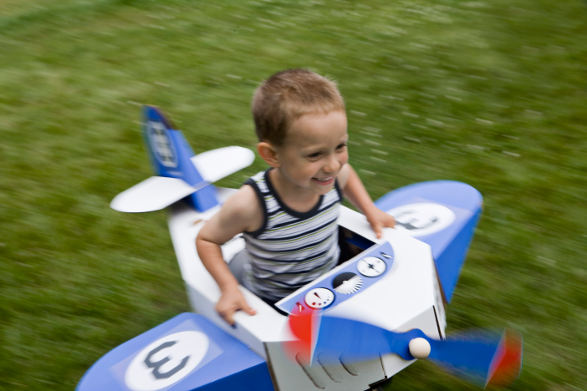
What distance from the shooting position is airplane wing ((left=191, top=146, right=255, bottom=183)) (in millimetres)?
2389

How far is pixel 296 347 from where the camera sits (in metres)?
1.68

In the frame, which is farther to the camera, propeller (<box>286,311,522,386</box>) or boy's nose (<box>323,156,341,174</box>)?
boy's nose (<box>323,156,341,174</box>)

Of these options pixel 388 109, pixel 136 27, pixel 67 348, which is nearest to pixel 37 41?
pixel 136 27

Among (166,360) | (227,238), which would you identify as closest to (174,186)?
(227,238)

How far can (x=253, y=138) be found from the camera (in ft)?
11.9

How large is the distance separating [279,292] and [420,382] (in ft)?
2.07

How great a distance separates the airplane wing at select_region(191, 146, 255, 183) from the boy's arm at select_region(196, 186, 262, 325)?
51cm

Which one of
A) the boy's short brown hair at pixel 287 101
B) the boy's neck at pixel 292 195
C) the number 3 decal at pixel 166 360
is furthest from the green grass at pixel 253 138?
the boy's short brown hair at pixel 287 101

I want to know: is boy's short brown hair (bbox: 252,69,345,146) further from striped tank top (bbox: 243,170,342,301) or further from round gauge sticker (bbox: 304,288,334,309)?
round gauge sticker (bbox: 304,288,334,309)

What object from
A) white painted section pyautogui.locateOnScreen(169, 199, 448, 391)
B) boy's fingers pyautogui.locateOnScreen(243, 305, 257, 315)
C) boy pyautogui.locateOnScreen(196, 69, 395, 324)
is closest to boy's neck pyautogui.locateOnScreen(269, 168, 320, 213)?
boy pyautogui.locateOnScreen(196, 69, 395, 324)

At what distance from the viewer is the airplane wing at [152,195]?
2.23m

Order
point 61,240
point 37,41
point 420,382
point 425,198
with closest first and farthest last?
1. point 420,382
2. point 425,198
3. point 61,240
4. point 37,41

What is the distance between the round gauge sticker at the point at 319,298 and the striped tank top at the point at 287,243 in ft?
0.60

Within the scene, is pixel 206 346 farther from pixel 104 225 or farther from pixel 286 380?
pixel 104 225
